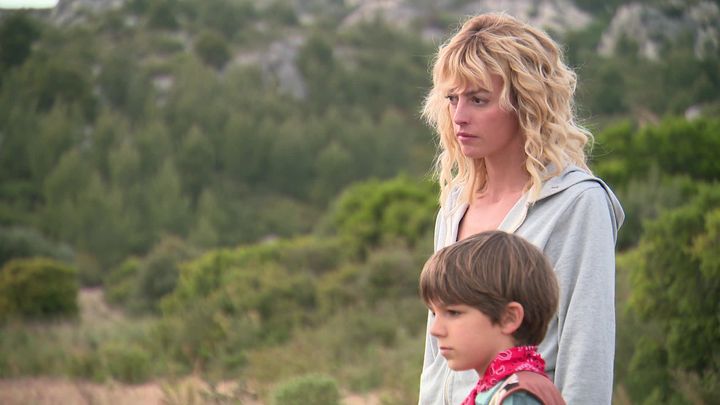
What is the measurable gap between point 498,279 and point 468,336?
5.7 inches

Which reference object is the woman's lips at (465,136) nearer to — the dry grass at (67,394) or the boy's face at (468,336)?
the boy's face at (468,336)

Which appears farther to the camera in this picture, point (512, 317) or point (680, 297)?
point (680, 297)

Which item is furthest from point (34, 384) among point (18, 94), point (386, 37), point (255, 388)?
point (386, 37)

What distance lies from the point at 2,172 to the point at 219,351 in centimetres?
3199

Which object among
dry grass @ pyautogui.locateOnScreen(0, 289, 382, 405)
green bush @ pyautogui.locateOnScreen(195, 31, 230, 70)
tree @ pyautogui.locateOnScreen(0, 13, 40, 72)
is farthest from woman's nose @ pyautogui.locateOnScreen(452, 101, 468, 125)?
green bush @ pyautogui.locateOnScreen(195, 31, 230, 70)

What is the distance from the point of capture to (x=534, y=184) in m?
2.35

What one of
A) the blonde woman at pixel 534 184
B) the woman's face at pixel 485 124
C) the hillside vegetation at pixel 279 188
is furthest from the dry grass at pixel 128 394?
the woman's face at pixel 485 124

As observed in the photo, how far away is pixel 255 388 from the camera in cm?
851

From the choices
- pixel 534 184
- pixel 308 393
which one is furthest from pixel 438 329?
pixel 308 393

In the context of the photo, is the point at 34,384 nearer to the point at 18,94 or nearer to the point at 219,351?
the point at 219,351

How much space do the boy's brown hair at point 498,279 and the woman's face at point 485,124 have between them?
51 cm

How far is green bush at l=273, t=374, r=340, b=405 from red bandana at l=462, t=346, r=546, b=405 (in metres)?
5.32

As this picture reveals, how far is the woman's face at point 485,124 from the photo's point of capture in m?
2.42

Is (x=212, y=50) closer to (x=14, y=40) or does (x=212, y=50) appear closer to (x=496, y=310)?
(x=14, y=40)
